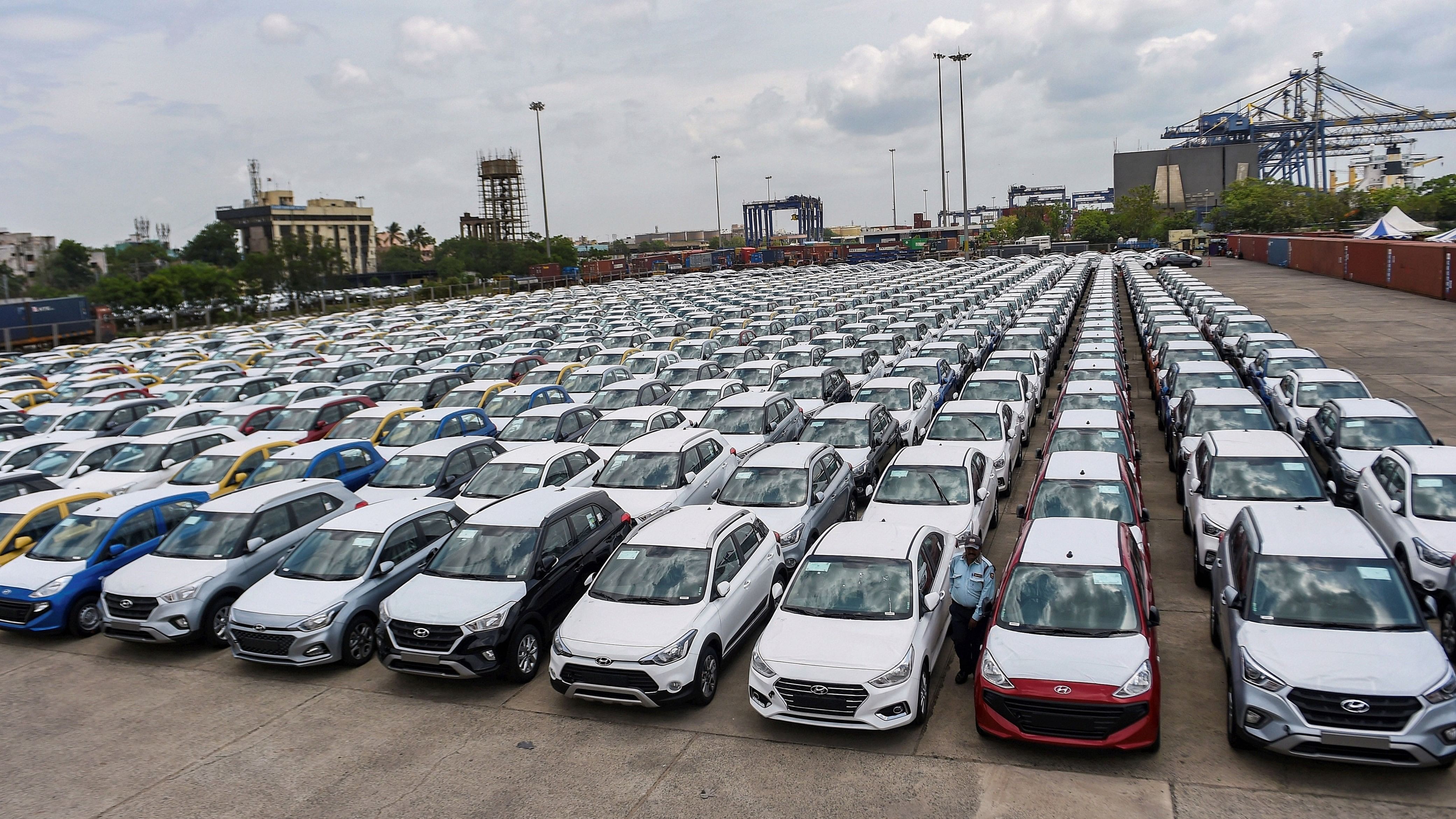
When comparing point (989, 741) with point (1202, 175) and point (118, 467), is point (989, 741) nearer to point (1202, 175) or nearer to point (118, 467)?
point (118, 467)

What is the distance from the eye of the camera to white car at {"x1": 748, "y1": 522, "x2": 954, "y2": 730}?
7312 millimetres

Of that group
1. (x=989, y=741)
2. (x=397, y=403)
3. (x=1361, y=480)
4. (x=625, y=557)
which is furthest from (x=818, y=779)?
(x=397, y=403)

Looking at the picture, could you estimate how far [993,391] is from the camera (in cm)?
1748

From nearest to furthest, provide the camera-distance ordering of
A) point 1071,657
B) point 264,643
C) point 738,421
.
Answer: point 1071,657
point 264,643
point 738,421

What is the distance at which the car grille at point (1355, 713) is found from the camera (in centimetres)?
615

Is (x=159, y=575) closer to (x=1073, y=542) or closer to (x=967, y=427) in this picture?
(x=1073, y=542)

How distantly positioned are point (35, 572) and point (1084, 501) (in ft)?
41.1

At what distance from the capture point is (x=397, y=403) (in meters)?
20.7

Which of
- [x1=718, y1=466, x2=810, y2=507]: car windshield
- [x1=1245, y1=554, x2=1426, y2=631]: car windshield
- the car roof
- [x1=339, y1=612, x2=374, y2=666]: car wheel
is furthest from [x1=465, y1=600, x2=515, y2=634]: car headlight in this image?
[x1=1245, y1=554, x2=1426, y2=631]: car windshield

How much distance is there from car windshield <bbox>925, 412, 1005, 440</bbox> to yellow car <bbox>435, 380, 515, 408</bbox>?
31.3 feet

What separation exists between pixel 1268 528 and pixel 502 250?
9447 centimetres

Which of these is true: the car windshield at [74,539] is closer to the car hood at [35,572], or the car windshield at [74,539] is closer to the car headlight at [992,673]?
the car hood at [35,572]

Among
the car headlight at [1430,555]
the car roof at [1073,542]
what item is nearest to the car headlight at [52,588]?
the car roof at [1073,542]

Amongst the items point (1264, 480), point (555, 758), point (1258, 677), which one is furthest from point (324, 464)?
point (1264, 480)
